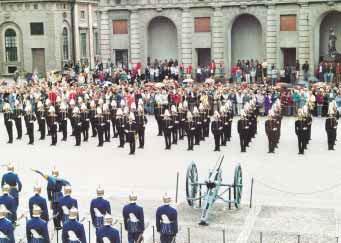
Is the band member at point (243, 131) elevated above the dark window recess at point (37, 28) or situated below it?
below

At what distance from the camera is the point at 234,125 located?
35250 millimetres

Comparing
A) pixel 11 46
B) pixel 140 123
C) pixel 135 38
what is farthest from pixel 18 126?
pixel 11 46

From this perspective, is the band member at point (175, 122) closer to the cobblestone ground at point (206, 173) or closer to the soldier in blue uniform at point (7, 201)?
the cobblestone ground at point (206, 173)

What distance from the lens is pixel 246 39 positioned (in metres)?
48.6

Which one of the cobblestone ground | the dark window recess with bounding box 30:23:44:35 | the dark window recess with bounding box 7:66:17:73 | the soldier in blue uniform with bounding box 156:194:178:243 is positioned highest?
the dark window recess with bounding box 30:23:44:35

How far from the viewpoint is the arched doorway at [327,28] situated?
45688 mm

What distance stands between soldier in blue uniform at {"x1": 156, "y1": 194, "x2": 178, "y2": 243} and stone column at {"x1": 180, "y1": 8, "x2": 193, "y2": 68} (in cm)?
3254

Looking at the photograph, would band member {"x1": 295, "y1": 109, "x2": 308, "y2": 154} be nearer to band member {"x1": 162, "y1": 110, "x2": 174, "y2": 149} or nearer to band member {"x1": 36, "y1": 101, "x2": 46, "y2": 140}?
band member {"x1": 162, "y1": 110, "x2": 174, "y2": 149}

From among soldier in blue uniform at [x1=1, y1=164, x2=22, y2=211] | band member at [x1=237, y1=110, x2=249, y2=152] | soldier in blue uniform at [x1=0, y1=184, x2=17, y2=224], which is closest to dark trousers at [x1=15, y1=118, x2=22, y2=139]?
band member at [x1=237, y1=110, x2=249, y2=152]

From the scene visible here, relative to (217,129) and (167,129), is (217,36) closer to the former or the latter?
(167,129)

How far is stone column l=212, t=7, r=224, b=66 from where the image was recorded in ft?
155

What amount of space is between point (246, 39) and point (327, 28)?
18.4 feet

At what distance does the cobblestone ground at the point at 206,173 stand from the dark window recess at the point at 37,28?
2255 centimetres

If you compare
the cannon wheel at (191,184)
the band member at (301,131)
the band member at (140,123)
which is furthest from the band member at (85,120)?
the cannon wheel at (191,184)
